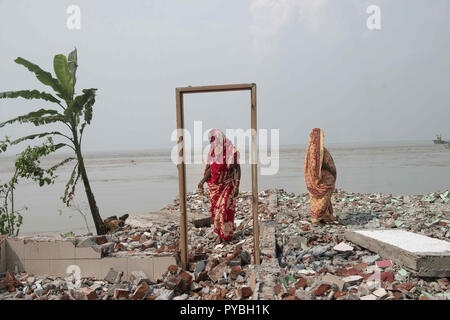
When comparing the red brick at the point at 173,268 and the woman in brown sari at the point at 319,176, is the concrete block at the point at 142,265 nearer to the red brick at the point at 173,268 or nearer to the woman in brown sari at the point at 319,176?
the red brick at the point at 173,268

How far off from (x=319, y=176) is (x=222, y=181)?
229 cm

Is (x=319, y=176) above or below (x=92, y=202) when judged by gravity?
above

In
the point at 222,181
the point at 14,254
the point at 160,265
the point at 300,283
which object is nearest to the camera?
the point at 300,283

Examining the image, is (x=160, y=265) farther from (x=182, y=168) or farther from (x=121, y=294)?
(x=182, y=168)

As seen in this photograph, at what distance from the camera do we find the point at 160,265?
4.09 m

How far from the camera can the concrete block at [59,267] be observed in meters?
4.27

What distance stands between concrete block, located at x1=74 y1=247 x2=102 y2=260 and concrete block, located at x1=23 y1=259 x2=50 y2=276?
0.50 meters

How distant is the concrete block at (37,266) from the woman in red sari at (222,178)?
260cm

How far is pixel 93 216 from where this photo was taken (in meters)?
7.01

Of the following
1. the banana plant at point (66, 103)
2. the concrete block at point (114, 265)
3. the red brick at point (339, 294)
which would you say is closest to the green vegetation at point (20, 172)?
the banana plant at point (66, 103)

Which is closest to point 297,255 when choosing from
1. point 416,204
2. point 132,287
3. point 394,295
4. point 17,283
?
point 394,295

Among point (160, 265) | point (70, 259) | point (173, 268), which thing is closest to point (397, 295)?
point (173, 268)

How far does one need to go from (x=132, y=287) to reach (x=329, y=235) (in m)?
3.65
